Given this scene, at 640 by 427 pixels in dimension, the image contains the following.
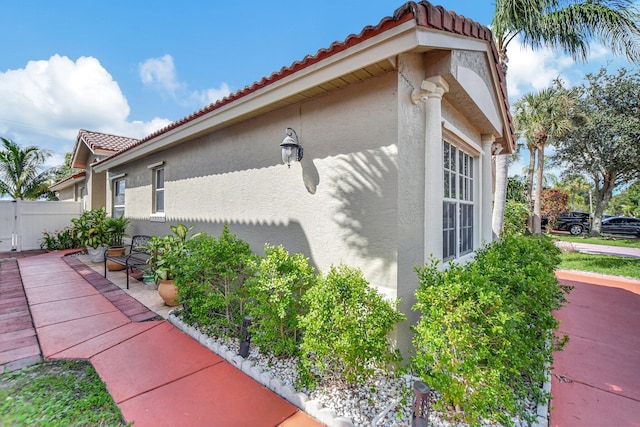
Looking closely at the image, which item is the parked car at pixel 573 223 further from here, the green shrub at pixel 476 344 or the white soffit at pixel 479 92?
the green shrub at pixel 476 344

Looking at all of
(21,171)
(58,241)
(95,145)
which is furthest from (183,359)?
(21,171)

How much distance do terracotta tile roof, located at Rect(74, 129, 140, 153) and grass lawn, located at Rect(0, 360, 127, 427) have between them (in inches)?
437

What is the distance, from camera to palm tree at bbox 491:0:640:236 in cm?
845

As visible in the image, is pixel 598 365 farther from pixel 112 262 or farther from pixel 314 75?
pixel 112 262

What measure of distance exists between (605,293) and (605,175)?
69.3 ft

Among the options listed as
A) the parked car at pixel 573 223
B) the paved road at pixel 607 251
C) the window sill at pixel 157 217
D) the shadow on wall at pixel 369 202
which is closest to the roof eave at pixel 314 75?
the shadow on wall at pixel 369 202

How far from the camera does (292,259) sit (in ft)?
13.0

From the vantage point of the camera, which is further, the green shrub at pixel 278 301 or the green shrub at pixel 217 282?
the green shrub at pixel 217 282

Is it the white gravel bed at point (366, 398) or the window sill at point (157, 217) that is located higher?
the window sill at point (157, 217)

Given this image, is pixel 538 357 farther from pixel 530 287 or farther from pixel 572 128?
pixel 572 128

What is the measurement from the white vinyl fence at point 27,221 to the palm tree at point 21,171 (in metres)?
6.76

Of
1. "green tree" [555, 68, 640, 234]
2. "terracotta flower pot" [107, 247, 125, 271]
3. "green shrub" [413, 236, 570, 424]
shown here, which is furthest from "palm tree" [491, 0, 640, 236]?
"green tree" [555, 68, 640, 234]

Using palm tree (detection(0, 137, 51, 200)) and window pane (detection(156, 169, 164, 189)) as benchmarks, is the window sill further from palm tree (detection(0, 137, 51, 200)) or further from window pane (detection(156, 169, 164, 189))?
palm tree (detection(0, 137, 51, 200))

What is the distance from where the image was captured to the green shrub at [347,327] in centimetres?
282
